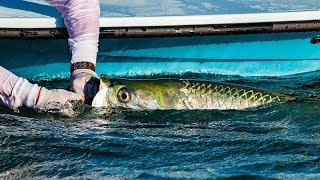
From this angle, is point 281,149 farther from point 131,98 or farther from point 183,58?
point 183,58

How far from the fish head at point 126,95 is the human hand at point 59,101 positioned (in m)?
0.21

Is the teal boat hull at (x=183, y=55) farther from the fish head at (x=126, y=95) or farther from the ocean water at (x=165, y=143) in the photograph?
the fish head at (x=126, y=95)

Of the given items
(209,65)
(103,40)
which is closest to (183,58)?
(209,65)

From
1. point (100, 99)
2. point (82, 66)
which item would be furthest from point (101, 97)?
point (82, 66)

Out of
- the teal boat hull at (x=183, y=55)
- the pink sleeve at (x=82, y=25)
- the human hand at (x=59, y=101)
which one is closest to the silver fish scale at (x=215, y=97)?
the human hand at (x=59, y=101)

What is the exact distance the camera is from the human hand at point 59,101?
5504 millimetres

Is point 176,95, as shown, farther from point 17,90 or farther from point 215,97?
point 17,90

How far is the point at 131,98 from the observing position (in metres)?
5.43

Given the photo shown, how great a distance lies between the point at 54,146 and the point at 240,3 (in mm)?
3276

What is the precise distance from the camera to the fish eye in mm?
5380

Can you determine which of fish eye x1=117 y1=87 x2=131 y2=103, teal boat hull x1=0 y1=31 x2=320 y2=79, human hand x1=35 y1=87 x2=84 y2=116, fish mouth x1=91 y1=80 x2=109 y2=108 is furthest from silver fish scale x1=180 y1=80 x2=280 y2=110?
teal boat hull x1=0 y1=31 x2=320 y2=79

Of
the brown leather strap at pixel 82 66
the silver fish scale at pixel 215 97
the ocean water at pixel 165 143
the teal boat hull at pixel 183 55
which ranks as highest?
the teal boat hull at pixel 183 55

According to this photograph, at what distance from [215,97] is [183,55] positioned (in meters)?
1.66

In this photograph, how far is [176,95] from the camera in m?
5.53
